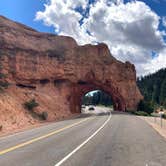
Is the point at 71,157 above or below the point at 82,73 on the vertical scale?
below

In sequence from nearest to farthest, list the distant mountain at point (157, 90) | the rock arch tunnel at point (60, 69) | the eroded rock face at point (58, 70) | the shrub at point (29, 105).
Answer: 1. the shrub at point (29, 105)
2. the eroded rock face at point (58, 70)
3. the rock arch tunnel at point (60, 69)
4. the distant mountain at point (157, 90)

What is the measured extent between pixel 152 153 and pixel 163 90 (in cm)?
10702

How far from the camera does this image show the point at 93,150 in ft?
36.4

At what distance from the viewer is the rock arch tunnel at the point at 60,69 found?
40.9 m

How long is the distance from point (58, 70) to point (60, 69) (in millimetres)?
596

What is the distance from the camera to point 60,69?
49188 millimetres

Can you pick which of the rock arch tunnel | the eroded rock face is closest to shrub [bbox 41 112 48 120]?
the eroded rock face

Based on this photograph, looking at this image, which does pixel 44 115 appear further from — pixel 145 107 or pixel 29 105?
pixel 145 107

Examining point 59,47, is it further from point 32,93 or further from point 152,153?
point 152,153

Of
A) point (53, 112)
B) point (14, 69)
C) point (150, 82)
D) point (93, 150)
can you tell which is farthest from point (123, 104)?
point (150, 82)

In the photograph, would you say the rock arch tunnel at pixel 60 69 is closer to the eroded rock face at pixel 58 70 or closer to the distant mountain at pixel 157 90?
the eroded rock face at pixel 58 70

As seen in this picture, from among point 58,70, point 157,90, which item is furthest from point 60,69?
point 157,90

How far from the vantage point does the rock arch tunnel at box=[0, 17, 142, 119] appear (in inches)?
1609

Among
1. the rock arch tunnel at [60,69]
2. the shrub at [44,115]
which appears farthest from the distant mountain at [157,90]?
the shrub at [44,115]
